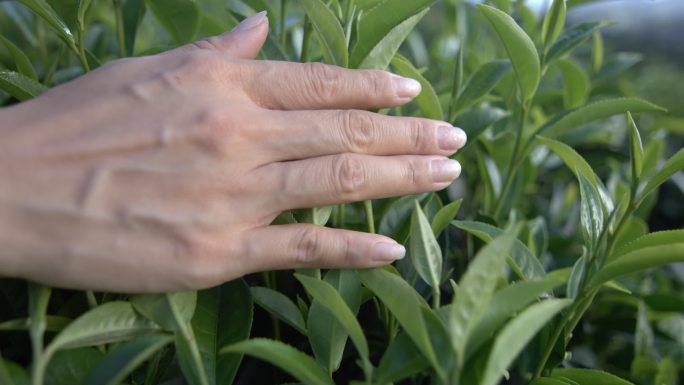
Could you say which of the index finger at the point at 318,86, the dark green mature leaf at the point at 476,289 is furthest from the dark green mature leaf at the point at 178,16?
the dark green mature leaf at the point at 476,289

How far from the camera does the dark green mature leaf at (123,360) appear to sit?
569mm

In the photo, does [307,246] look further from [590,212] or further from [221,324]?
[590,212]

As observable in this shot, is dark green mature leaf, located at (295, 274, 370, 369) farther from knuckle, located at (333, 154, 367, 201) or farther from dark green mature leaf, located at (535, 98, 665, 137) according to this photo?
dark green mature leaf, located at (535, 98, 665, 137)

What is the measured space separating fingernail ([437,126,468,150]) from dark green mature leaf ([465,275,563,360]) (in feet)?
0.86

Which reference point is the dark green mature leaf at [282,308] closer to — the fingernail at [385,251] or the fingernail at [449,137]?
the fingernail at [385,251]

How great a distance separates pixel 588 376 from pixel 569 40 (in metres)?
0.50

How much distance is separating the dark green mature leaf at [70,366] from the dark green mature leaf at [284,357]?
0.55 ft

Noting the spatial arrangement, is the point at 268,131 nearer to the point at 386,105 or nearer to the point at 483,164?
the point at 386,105

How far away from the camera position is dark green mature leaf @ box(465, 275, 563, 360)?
58cm

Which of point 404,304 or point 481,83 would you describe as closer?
point 404,304

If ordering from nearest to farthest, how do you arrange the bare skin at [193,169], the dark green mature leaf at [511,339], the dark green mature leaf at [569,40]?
the dark green mature leaf at [511,339]
the bare skin at [193,169]
the dark green mature leaf at [569,40]

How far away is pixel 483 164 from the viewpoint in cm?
108

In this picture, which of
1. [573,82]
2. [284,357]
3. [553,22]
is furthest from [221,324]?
[573,82]

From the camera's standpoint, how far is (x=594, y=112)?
0.88 m
